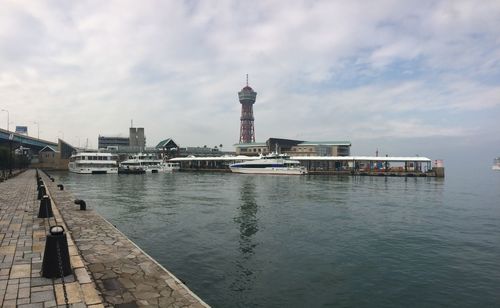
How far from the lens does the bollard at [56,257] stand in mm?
7695

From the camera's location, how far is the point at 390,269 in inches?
512

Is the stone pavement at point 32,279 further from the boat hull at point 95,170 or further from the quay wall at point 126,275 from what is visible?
the boat hull at point 95,170

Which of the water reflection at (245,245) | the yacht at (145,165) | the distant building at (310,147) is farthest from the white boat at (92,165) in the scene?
the water reflection at (245,245)

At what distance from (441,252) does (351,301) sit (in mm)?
7949

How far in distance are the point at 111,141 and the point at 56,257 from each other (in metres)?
196

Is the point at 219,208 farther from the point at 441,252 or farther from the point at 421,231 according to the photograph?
the point at 441,252

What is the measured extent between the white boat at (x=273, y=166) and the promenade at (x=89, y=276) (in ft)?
247

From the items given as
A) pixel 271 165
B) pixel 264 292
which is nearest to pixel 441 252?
pixel 264 292

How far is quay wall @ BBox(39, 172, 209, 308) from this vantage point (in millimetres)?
7484

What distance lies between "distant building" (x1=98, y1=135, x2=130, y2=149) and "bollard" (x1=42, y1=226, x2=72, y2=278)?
19239 centimetres

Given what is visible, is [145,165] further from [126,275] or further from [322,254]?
[126,275]

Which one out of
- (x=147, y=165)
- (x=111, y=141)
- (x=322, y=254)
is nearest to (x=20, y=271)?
(x=322, y=254)

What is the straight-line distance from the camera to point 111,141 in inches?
7446

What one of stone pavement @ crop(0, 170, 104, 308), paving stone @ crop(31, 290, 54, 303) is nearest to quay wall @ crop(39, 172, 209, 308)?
stone pavement @ crop(0, 170, 104, 308)
